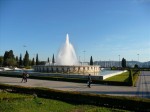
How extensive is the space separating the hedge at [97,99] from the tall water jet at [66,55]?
27990mm

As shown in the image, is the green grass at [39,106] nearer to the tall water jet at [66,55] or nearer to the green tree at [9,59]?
the tall water jet at [66,55]

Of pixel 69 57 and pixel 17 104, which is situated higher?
pixel 69 57

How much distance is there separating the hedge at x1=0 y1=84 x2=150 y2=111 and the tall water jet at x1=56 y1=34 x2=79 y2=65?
2799 centimetres

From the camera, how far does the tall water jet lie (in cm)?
4606

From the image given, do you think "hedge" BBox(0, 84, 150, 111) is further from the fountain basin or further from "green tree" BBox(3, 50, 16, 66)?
"green tree" BBox(3, 50, 16, 66)

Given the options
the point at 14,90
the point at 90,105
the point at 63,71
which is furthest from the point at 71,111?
the point at 63,71

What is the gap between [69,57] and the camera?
46.5 m

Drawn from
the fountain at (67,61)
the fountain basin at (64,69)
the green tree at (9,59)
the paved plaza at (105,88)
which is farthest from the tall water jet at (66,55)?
the green tree at (9,59)

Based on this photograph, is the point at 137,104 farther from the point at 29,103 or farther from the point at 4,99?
the point at 4,99

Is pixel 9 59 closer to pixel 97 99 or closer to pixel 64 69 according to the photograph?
pixel 64 69

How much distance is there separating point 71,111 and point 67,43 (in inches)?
1396

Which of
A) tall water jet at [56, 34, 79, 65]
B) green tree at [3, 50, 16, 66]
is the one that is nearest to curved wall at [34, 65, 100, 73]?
tall water jet at [56, 34, 79, 65]

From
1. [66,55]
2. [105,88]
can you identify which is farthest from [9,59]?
[105,88]

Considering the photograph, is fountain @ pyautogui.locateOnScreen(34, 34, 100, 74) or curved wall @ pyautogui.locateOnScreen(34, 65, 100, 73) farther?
fountain @ pyautogui.locateOnScreen(34, 34, 100, 74)
